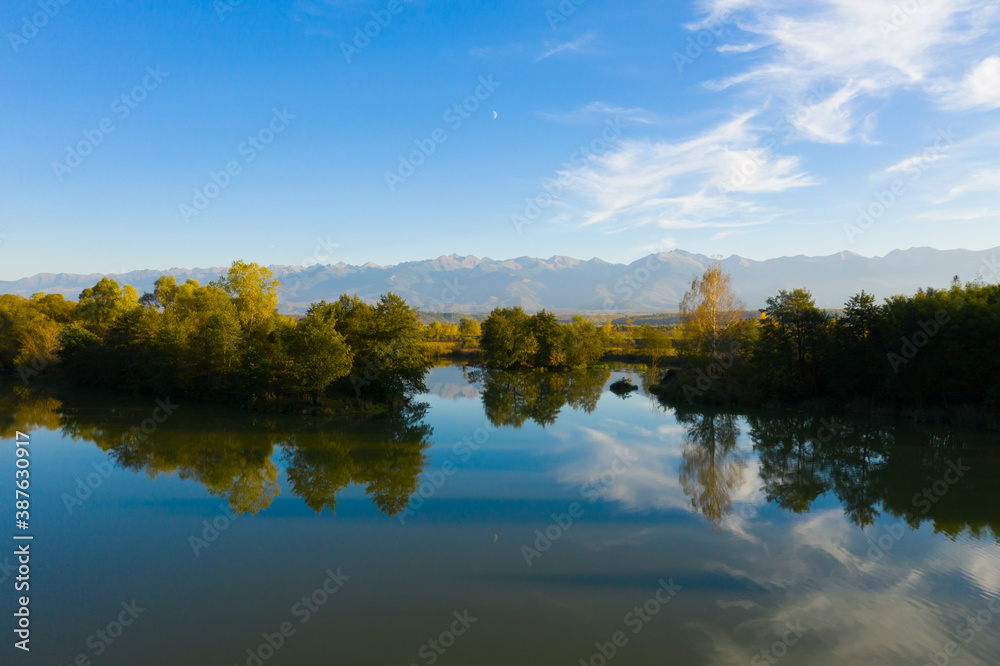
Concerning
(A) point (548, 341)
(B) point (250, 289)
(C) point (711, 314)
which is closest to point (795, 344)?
(C) point (711, 314)

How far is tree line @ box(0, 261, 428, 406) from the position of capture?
3028 cm

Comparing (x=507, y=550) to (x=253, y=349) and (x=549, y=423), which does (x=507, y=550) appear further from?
(x=253, y=349)

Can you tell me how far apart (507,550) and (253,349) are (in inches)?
951

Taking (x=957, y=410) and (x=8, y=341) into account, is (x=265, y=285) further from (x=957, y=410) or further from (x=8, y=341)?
(x=957, y=410)

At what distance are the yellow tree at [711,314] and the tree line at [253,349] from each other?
2273 cm

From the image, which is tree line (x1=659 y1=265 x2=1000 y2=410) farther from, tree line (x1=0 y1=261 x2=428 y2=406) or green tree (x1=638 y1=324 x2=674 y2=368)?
green tree (x1=638 y1=324 x2=674 y2=368)

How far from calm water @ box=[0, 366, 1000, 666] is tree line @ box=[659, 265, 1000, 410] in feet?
13.1

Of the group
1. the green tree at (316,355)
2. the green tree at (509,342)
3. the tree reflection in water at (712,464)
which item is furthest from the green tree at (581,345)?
the green tree at (316,355)

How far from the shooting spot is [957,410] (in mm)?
26297

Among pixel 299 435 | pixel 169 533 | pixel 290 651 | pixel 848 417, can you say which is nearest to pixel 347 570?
pixel 290 651

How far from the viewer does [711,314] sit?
42.0 m

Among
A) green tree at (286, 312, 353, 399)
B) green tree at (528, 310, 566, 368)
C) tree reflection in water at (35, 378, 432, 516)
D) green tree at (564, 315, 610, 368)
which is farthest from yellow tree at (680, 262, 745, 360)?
green tree at (286, 312, 353, 399)

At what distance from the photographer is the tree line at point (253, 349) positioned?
30281mm

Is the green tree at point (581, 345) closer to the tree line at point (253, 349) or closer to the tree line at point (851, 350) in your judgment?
the tree line at point (851, 350)
